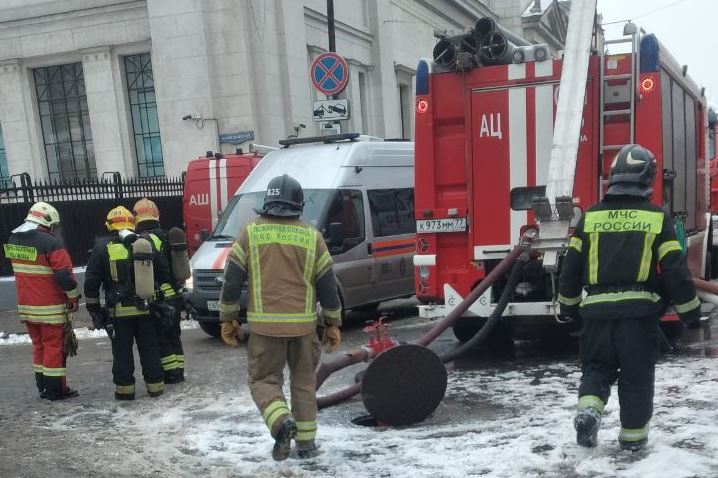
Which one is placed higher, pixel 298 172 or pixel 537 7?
pixel 537 7

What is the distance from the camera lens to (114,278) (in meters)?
6.24

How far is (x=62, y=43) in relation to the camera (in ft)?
61.3

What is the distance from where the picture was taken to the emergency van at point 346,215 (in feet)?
29.6

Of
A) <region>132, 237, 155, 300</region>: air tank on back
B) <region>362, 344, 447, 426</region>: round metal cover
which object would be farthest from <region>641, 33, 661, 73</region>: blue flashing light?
<region>132, 237, 155, 300</region>: air tank on back

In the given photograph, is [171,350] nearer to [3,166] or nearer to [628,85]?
[628,85]

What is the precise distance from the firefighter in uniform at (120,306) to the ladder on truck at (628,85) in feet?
14.0

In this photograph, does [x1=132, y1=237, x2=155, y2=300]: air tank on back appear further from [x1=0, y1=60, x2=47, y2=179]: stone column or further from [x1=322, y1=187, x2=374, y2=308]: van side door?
[x1=0, y1=60, x2=47, y2=179]: stone column

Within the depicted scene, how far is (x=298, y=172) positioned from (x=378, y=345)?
4.46 meters

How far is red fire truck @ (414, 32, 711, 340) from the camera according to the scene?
6.18 metres

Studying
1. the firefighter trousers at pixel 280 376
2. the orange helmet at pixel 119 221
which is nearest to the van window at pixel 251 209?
the orange helmet at pixel 119 221

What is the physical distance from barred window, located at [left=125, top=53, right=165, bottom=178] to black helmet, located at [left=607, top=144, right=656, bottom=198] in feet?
53.4

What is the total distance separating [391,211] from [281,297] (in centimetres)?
573

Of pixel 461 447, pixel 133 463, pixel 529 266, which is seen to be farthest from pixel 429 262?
pixel 133 463

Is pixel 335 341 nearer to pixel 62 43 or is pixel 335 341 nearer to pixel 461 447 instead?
pixel 461 447
